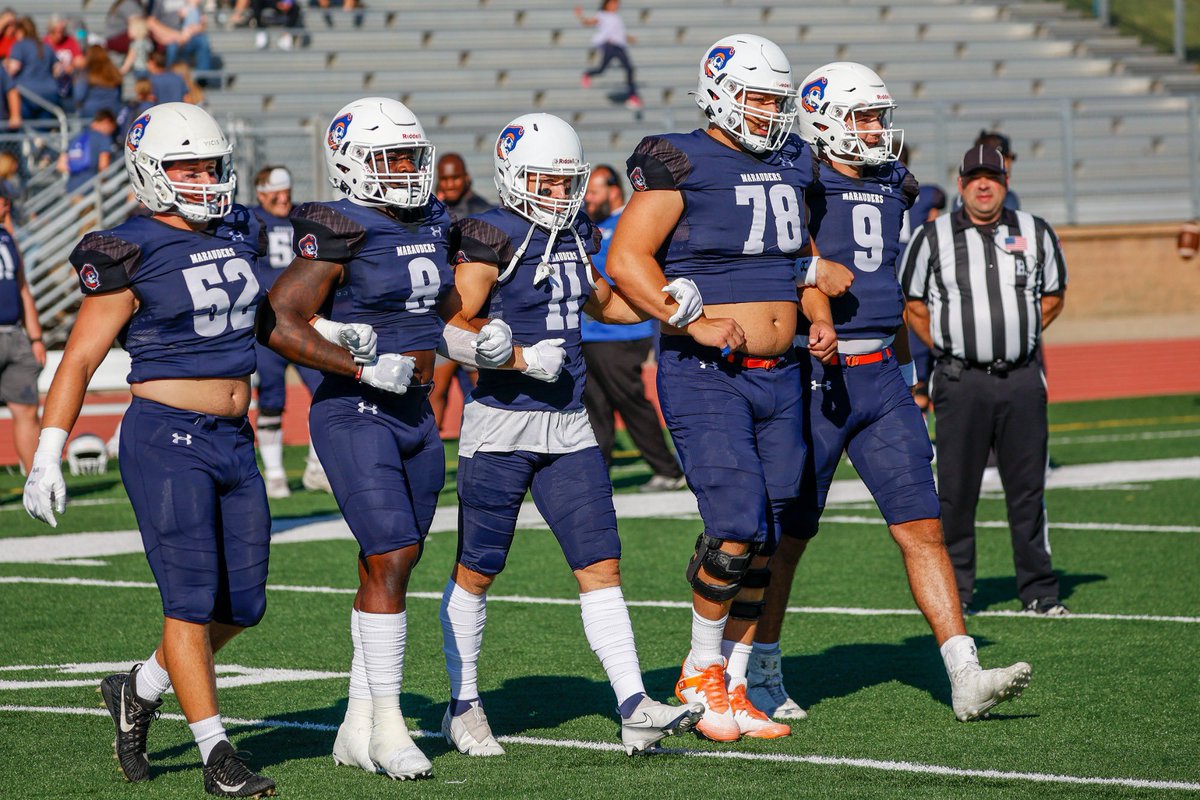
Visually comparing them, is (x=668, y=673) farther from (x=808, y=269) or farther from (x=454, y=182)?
(x=454, y=182)

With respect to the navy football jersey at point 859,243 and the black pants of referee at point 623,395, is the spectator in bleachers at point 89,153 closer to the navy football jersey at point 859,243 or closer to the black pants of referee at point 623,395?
the black pants of referee at point 623,395

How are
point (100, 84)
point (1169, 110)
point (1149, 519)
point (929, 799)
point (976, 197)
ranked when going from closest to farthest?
point (929, 799) → point (976, 197) → point (1149, 519) → point (100, 84) → point (1169, 110)

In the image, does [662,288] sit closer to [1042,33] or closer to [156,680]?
[156,680]

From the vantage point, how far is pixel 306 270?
4941mm

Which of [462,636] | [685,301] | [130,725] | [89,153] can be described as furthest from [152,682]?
[89,153]

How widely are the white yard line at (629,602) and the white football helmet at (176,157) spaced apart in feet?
10.1

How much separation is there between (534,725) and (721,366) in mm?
1285

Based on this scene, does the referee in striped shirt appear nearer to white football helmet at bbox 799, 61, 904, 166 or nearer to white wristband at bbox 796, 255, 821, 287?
white football helmet at bbox 799, 61, 904, 166

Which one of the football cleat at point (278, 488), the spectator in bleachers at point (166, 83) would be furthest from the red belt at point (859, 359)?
the spectator in bleachers at point (166, 83)

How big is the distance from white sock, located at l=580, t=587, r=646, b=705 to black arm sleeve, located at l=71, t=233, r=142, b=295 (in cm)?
161

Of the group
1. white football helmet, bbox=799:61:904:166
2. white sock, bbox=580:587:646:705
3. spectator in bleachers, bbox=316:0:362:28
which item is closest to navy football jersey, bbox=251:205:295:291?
white football helmet, bbox=799:61:904:166

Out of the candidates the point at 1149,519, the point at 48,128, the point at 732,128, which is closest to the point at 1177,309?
the point at 1149,519

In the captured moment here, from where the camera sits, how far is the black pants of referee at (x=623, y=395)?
10.8 metres

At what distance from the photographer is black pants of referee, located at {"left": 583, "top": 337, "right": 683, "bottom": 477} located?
1077 cm
